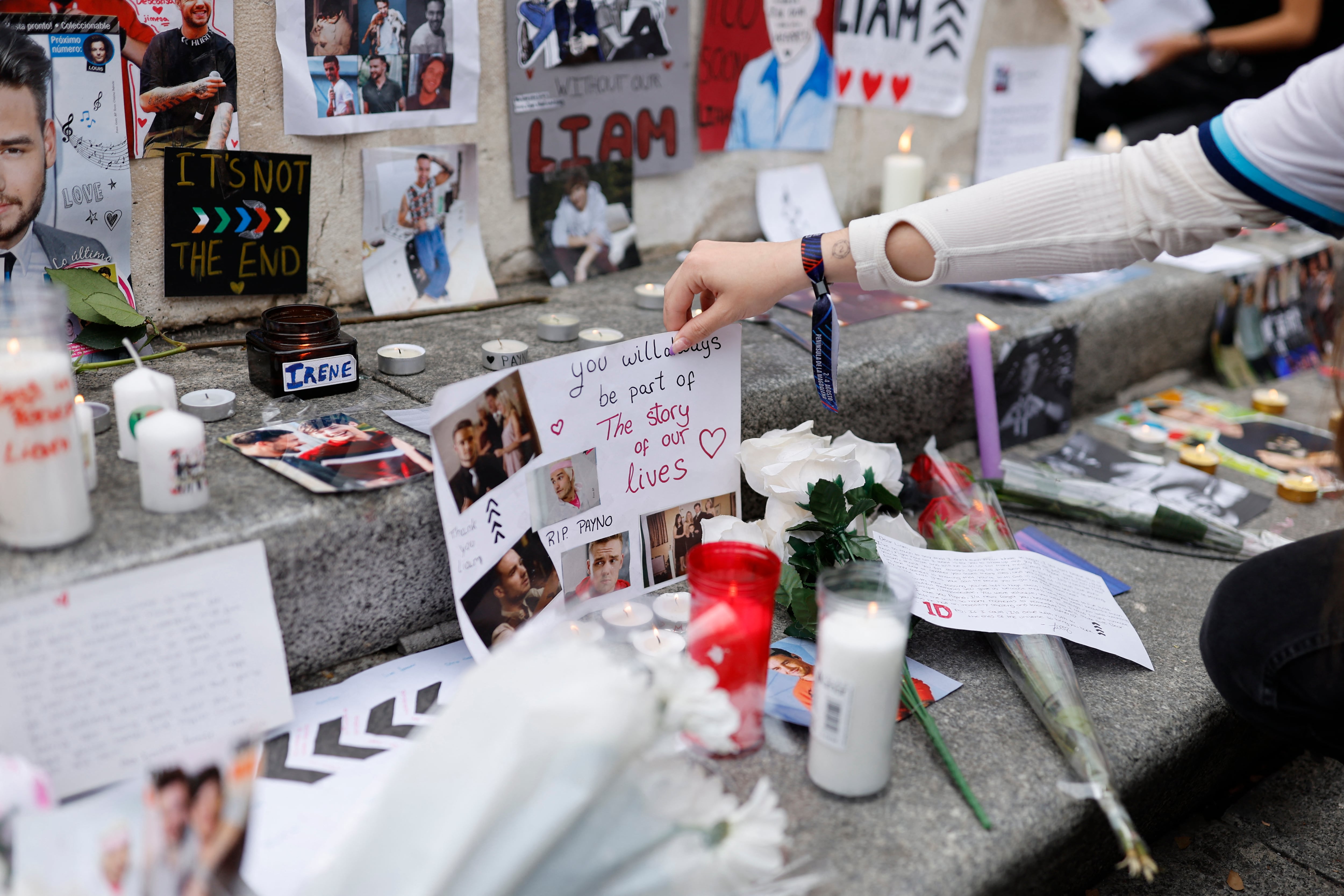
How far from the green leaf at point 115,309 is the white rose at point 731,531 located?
800mm

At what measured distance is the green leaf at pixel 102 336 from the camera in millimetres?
1340

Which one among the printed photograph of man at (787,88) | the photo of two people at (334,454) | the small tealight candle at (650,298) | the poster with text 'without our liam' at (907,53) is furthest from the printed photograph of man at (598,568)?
the poster with text 'without our liam' at (907,53)

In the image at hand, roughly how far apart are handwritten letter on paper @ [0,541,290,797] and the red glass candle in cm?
42

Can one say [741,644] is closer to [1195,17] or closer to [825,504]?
[825,504]

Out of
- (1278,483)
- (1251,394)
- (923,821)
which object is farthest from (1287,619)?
(1251,394)

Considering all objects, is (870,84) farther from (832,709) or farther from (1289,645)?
(832,709)

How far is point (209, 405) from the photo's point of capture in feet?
3.96

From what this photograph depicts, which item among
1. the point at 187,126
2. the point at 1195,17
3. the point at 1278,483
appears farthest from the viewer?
the point at 1195,17

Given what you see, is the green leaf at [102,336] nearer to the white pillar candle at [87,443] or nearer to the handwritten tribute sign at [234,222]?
the handwritten tribute sign at [234,222]

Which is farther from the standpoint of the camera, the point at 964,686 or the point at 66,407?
the point at 964,686

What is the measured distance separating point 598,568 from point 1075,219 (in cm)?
72

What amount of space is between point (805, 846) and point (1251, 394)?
1.93 meters

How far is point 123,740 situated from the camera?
94 centimetres

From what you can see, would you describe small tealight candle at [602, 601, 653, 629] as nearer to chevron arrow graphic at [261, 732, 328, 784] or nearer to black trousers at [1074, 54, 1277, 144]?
chevron arrow graphic at [261, 732, 328, 784]
